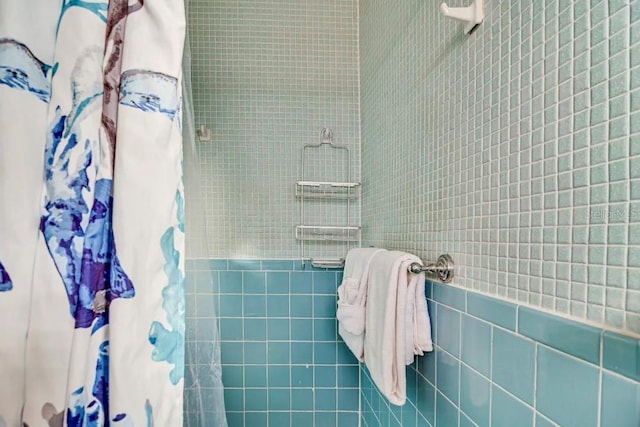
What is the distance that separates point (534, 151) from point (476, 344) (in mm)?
440

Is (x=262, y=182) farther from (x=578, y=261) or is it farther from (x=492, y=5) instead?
(x=578, y=261)

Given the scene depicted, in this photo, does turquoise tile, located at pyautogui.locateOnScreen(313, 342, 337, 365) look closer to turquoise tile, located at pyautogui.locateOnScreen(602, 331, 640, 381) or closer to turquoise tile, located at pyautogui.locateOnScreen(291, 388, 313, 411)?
turquoise tile, located at pyautogui.locateOnScreen(291, 388, 313, 411)

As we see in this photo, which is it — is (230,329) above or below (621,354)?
below

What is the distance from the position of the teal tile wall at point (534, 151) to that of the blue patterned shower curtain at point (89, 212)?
60cm

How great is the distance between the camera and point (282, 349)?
1.76m

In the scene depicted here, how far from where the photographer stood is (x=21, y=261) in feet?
1.45

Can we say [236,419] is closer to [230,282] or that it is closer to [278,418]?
[278,418]

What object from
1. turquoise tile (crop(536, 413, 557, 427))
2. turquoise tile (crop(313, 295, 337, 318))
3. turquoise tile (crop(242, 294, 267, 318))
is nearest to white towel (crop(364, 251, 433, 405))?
turquoise tile (crop(536, 413, 557, 427))

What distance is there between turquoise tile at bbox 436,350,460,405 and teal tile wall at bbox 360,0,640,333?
215 millimetres

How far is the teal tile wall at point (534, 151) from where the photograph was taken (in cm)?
47

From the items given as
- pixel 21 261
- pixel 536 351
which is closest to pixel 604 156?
pixel 536 351

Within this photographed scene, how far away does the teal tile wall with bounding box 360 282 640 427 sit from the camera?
0.46 m

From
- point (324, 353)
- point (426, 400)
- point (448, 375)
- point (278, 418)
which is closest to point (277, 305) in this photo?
point (324, 353)

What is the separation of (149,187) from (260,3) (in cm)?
171
